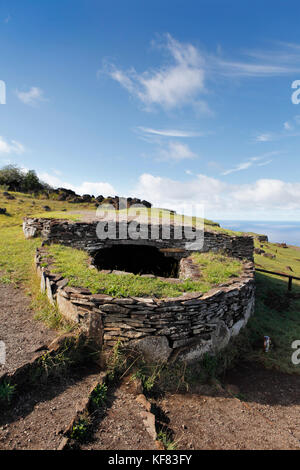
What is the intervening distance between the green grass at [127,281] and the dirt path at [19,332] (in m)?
1.23

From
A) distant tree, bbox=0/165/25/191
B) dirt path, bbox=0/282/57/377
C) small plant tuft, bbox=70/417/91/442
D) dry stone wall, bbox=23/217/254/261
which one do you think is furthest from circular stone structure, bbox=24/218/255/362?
distant tree, bbox=0/165/25/191

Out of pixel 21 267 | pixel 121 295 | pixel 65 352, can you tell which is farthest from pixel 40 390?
Answer: pixel 21 267

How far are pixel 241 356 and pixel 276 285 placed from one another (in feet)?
26.5

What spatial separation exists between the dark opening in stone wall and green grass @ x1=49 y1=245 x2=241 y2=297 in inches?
144

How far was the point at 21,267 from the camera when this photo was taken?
920 centimetres

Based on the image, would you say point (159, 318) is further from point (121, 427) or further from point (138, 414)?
point (121, 427)

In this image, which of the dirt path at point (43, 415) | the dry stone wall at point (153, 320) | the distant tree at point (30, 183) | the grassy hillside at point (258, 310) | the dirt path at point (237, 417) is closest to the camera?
the dirt path at point (43, 415)

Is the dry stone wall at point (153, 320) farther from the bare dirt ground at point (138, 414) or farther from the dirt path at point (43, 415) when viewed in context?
the dirt path at point (43, 415)

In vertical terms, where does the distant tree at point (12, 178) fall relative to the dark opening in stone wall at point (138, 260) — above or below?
above

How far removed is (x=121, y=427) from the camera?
347cm

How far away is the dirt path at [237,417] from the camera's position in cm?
370

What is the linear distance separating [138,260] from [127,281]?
6757 millimetres

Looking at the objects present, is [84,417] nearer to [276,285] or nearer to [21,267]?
[21,267]

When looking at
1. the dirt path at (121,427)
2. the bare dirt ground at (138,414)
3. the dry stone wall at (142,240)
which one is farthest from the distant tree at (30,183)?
the dirt path at (121,427)
